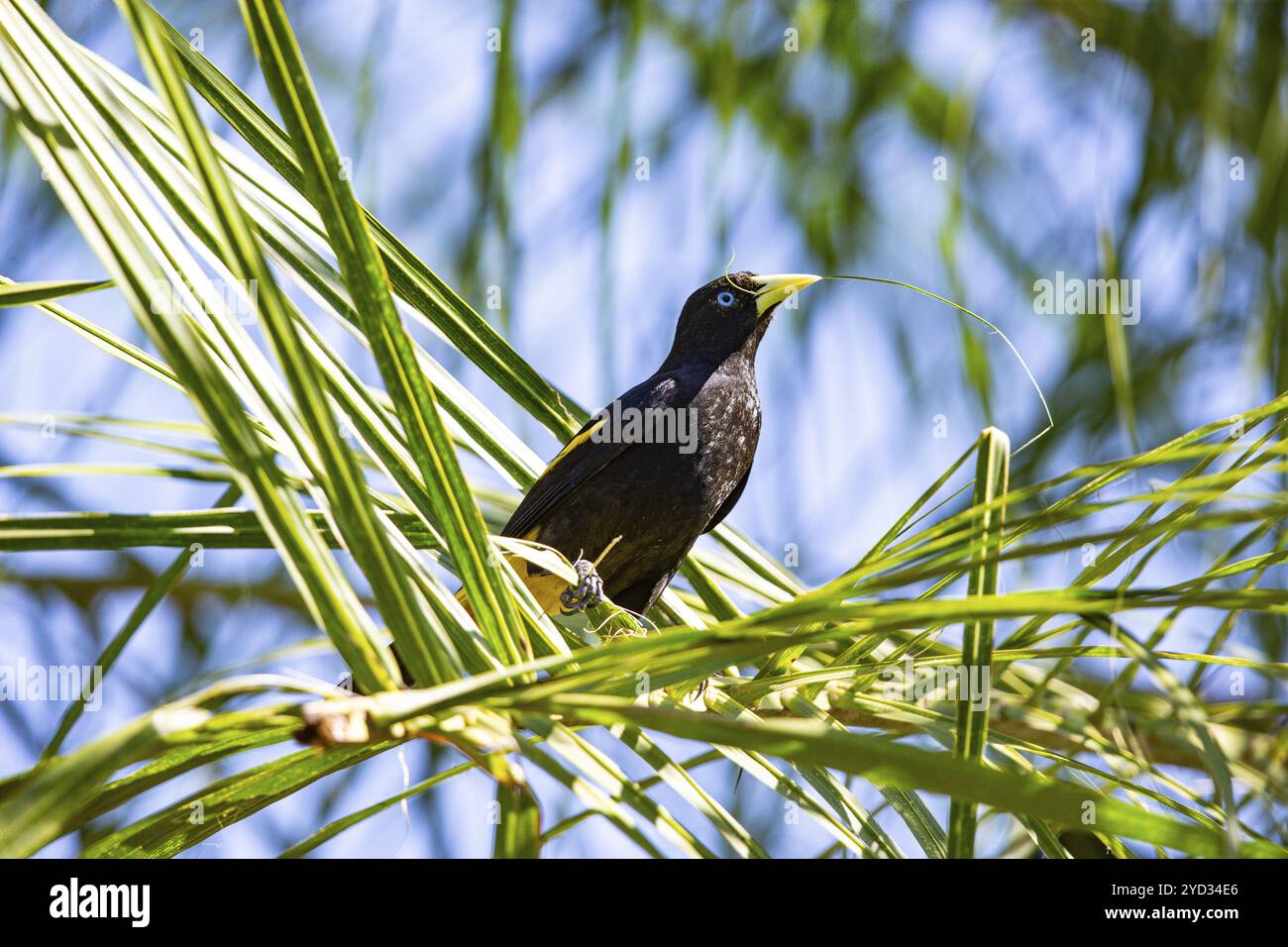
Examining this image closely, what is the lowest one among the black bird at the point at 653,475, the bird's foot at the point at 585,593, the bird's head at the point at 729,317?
the bird's foot at the point at 585,593

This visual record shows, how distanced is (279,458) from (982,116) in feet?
4.82

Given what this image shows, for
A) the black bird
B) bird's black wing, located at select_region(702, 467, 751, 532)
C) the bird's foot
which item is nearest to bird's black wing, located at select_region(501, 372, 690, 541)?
the black bird

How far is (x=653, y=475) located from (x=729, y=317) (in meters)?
0.49

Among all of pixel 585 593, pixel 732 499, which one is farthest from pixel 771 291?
pixel 585 593

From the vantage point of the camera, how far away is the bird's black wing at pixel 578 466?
7.55 ft

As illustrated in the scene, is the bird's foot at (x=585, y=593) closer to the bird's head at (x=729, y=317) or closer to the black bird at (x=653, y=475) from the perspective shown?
the black bird at (x=653, y=475)

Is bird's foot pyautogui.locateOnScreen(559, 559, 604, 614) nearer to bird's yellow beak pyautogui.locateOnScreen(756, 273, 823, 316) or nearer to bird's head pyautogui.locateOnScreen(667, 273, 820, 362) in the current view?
bird's head pyautogui.locateOnScreen(667, 273, 820, 362)

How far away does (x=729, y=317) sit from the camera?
2.58 meters

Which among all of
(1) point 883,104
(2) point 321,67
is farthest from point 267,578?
(1) point 883,104

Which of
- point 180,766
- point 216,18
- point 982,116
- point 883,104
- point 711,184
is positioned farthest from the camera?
point 982,116

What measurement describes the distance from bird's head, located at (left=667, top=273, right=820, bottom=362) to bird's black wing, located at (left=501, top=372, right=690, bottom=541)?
0.48 ft

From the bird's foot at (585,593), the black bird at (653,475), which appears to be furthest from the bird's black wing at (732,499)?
the bird's foot at (585,593)

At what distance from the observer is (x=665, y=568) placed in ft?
7.64
